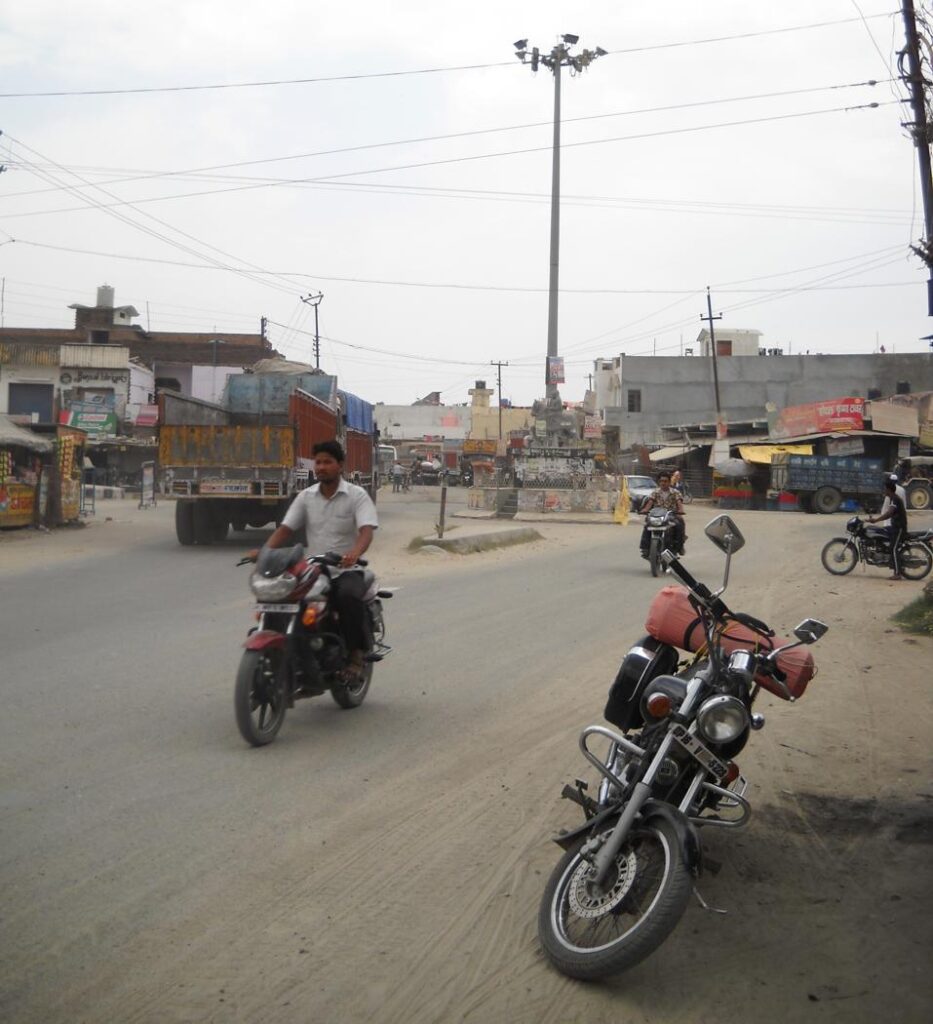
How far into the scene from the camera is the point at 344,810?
16.9 feet

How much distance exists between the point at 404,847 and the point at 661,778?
4.30ft

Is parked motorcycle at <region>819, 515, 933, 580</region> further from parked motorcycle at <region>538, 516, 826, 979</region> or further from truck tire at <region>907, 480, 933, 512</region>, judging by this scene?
truck tire at <region>907, 480, 933, 512</region>

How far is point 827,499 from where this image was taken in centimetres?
3831

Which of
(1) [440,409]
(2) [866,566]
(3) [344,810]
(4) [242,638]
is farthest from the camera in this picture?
(1) [440,409]

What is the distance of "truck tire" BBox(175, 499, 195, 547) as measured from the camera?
20797 millimetres

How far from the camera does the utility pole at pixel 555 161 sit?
1422 inches

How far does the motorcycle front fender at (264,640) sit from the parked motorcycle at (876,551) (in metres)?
12.8

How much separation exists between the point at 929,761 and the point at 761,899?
2580mm

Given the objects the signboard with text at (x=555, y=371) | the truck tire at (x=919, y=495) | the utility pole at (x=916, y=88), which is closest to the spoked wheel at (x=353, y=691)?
the utility pole at (x=916, y=88)

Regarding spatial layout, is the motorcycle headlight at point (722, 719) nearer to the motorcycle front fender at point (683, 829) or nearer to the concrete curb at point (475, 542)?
the motorcycle front fender at point (683, 829)

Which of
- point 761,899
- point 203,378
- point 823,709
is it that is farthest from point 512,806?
point 203,378

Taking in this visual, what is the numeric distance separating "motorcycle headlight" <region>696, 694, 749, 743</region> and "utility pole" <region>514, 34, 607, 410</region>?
32577mm

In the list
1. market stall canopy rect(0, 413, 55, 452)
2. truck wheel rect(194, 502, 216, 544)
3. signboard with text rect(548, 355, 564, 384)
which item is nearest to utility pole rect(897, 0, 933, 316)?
truck wheel rect(194, 502, 216, 544)

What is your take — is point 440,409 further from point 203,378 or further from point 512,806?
point 512,806
